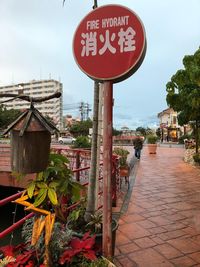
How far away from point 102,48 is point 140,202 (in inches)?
203

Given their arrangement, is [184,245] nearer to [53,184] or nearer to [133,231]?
[133,231]

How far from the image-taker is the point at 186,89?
43.8ft

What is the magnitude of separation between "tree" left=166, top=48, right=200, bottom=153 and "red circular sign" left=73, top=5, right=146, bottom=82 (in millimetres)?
9431

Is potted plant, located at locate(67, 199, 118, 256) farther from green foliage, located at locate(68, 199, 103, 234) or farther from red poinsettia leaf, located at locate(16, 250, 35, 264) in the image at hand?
red poinsettia leaf, located at locate(16, 250, 35, 264)

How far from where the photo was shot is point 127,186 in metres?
9.20

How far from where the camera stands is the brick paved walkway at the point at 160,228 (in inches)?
159

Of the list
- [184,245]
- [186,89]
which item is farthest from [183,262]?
[186,89]

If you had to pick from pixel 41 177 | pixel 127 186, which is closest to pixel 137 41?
pixel 41 177

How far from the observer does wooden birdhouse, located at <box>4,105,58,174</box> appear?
2.48m

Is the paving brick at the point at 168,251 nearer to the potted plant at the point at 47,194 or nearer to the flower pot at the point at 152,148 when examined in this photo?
the potted plant at the point at 47,194

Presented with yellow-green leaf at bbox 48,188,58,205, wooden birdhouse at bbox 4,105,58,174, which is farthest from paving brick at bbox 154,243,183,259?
wooden birdhouse at bbox 4,105,58,174

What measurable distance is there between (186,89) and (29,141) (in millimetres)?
11771

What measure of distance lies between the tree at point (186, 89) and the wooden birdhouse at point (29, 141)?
980 cm

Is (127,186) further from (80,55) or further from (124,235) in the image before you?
(80,55)
